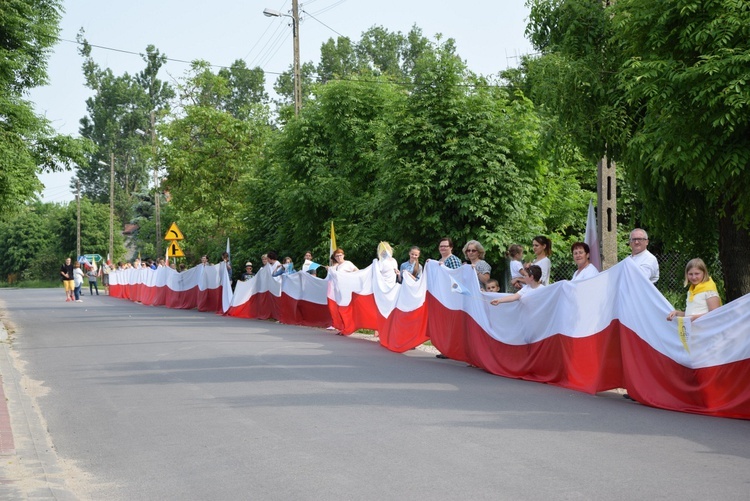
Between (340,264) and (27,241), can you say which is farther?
(27,241)

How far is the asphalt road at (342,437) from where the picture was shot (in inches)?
257

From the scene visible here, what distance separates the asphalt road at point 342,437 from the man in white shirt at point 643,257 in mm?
1436

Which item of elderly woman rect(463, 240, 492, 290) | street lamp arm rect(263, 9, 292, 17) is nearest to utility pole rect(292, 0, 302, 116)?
street lamp arm rect(263, 9, 292, 17)

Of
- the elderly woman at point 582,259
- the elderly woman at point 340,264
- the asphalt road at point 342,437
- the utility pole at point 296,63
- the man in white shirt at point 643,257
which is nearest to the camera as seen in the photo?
the asphalt road at point 342,437

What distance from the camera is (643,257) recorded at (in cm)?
1148

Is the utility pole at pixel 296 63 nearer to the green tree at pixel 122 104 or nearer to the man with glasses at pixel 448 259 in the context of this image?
the man with glasses at pixel 448 259

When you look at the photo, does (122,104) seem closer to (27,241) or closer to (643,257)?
(27,241)

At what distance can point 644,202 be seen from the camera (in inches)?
563

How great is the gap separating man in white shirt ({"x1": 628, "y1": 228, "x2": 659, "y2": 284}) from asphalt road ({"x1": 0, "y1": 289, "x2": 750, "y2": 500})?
1436 millimetres

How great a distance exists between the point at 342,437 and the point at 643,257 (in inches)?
186

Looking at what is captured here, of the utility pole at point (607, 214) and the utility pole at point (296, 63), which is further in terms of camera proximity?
the utility pole at point (296, 63)

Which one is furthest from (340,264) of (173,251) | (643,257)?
(173,251)

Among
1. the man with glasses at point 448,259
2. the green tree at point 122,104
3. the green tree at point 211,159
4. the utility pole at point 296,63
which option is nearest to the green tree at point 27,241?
the green tree at point 122,104

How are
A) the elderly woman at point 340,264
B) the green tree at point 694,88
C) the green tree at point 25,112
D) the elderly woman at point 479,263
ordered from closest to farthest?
the green tree at point 694,88
the elderly woman at point 479,263
the elderly woman at point 340,264
the green tree at point 25,112
